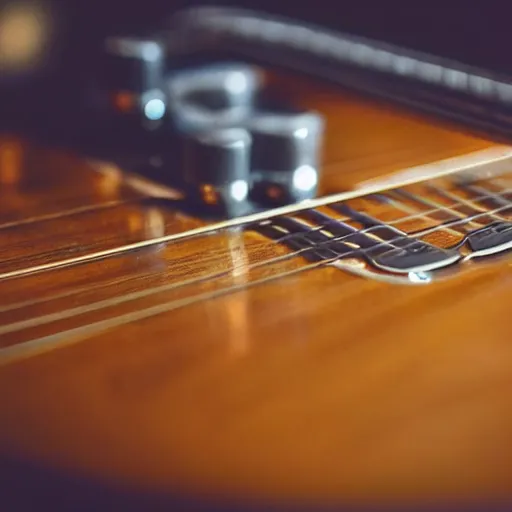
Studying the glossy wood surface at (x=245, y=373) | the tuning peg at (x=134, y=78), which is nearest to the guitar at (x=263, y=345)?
the glossy wood surface at (x=245, y=373)

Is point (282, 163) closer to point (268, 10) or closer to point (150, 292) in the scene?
point (150, 292)

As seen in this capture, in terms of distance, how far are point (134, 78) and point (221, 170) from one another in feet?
0.98

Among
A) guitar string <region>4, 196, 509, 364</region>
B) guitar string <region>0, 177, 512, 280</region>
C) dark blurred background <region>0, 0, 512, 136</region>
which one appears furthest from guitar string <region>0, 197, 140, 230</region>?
dark blurred background <region>0, 0, 512, 136</region>

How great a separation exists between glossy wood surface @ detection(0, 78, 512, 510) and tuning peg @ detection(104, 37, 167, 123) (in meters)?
0.28

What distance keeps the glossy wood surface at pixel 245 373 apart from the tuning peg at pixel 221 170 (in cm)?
3

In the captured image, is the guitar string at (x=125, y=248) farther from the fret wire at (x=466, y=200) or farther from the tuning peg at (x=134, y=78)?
the tuning peg at (x=134, y=78)

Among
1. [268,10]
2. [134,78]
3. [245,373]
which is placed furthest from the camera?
[268,10]

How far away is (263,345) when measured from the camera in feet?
1.79

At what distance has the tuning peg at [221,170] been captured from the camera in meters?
0.76

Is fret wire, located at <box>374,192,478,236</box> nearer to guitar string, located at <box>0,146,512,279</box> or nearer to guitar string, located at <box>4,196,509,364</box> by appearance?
guitar string, located at <box>0,146,512,279</box>

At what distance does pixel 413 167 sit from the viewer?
0.88m

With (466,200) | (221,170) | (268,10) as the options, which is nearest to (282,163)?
(221,170)

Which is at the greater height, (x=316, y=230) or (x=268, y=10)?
(x=268, y=10)

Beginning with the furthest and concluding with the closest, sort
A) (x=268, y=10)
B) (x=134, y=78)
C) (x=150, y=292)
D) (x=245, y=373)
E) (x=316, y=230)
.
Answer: (x=268, y=10) → (x=134, y=78) → (x=316, y=230) → (x=150, y=292) → (x=245, y=373)
